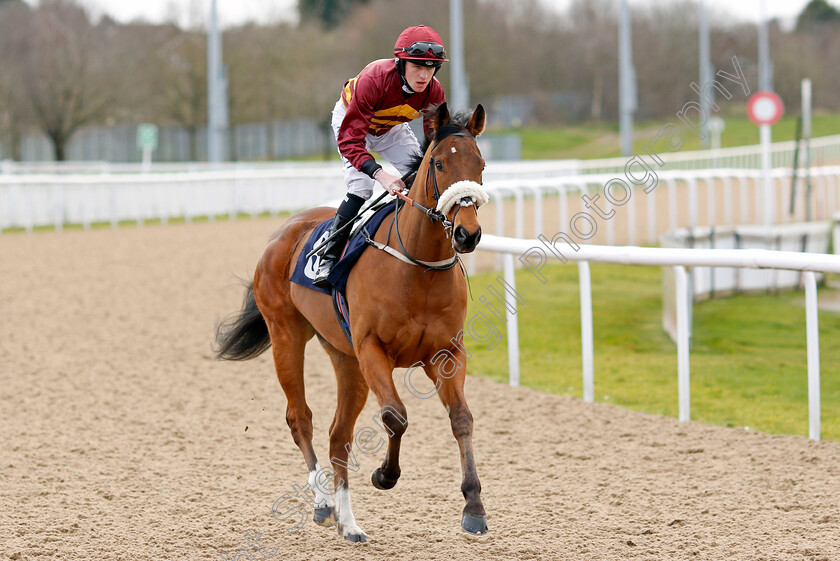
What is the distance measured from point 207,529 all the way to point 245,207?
17.0 meters

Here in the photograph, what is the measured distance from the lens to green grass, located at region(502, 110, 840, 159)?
4188 cm

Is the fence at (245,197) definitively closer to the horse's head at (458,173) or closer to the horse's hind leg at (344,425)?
the horse's hind leg at (344,425)

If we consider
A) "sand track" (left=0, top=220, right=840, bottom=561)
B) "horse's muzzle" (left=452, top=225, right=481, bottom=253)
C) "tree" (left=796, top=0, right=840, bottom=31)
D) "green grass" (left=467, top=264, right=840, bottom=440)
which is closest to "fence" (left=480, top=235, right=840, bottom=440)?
"sand track" (left=0, top=220, right=840, bottom=561)

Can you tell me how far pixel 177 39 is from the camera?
120ft

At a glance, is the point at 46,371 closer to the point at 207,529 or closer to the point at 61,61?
the point at 207,529

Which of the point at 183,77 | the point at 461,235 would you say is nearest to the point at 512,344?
the point at 461,235

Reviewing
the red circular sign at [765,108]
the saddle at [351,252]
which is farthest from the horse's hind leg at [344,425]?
the red circular sign at [765,108]

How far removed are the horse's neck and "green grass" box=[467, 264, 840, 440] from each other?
2.71 meters

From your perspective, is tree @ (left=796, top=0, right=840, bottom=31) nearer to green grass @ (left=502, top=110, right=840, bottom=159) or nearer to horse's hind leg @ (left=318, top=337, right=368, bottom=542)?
green grass @ (left=502, top=110, right=840, bottom=159)

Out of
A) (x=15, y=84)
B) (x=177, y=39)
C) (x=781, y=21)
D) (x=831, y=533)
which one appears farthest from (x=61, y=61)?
(x=781, y=21)

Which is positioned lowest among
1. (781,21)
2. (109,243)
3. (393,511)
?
(393,511)

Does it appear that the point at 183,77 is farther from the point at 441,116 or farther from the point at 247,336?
the point at 441,116

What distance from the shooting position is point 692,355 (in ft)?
25.1

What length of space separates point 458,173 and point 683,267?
2.83 meters
